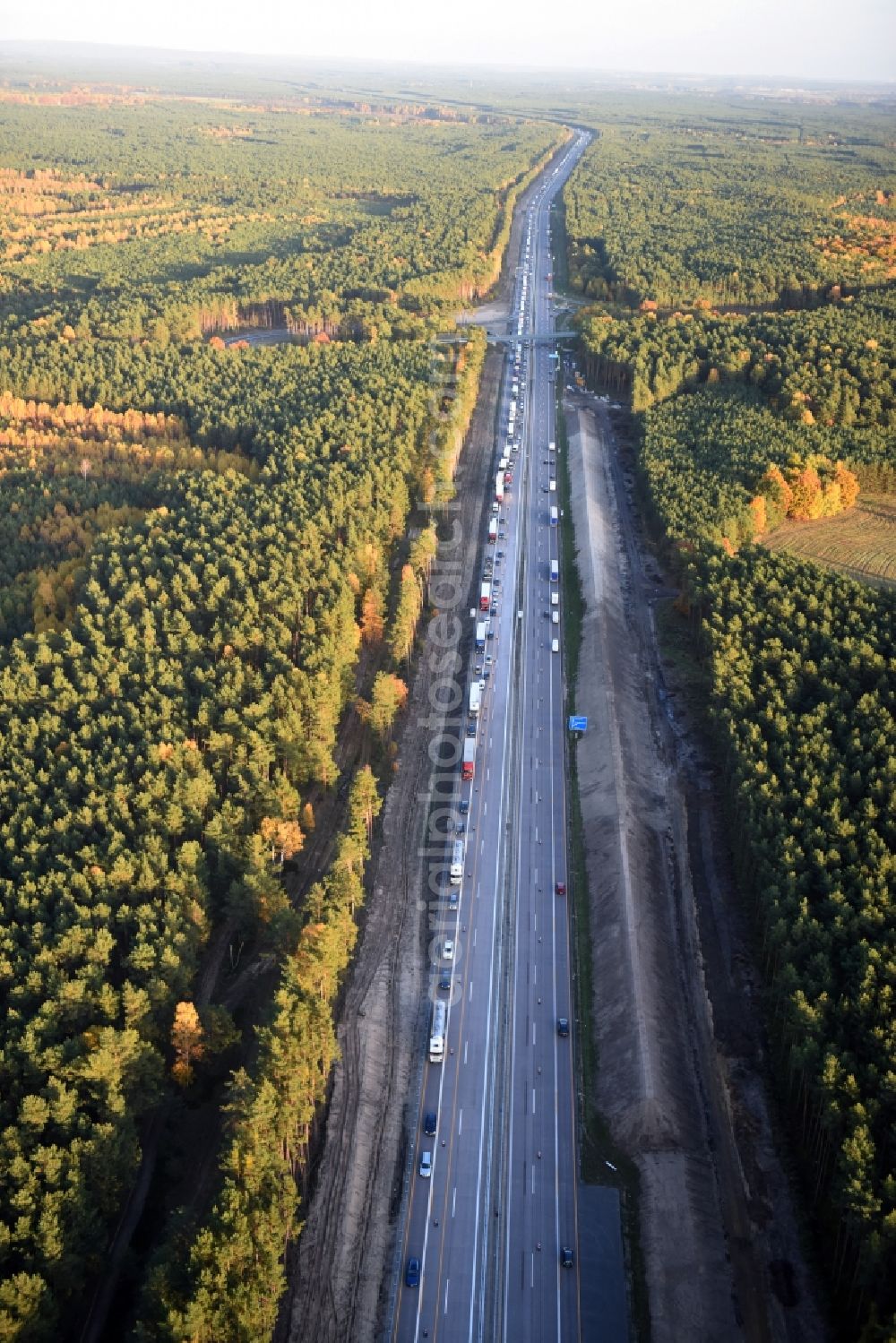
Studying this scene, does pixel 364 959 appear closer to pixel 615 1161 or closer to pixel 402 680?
pixel 615 1161

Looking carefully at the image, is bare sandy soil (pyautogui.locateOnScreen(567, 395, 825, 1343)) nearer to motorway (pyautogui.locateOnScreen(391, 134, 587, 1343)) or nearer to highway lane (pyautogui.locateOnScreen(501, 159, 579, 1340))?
highway lane (pyautogui.locateOnScreen(501, 159, 579, 1340))

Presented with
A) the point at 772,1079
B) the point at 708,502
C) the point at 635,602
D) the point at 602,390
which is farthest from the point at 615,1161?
the point at 602,390

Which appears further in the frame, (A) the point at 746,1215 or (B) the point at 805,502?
(B) the point at 805,502

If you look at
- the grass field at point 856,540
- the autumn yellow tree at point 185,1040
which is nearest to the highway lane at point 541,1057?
the autumn yellow tree at point 185,1040

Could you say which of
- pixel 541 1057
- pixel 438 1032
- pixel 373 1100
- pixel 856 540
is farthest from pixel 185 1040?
pixel 856 540

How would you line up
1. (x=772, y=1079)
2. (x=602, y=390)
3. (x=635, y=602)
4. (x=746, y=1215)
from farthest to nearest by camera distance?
(x=602, y=390) → (x=635, y=602) → (x=772, y=1079) → (x=746, y=1215)

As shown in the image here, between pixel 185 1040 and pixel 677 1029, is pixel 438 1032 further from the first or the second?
pixel 185 1040

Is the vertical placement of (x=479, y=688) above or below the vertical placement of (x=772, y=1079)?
above
